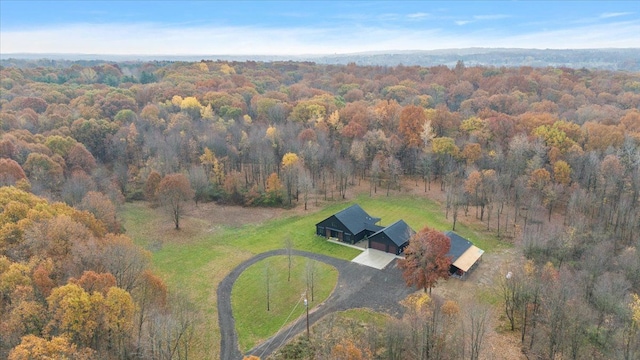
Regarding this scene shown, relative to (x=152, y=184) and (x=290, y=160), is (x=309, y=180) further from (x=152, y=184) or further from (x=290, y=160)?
(x=152, y=184)

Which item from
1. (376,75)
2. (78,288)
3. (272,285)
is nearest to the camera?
(78,288)

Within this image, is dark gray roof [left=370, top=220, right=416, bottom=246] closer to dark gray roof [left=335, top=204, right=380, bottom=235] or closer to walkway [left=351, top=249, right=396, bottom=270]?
walkway [left=351, top=249, right=396, bottom=270]

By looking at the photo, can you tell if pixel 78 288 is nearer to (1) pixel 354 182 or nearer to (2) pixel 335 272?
(2) pixel 335 272

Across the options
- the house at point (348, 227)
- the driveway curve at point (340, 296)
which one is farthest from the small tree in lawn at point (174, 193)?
the house at point (348, 227)

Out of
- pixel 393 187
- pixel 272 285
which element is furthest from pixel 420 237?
pixel 393 187

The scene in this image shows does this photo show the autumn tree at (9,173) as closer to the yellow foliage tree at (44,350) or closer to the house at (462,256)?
the yellow foliage tree at (44,350)

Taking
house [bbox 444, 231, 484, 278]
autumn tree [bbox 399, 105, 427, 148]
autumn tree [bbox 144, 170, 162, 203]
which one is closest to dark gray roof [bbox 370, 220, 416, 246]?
house [bbox 444, 231, 484, 278]

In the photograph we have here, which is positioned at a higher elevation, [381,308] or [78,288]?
[78,288]
